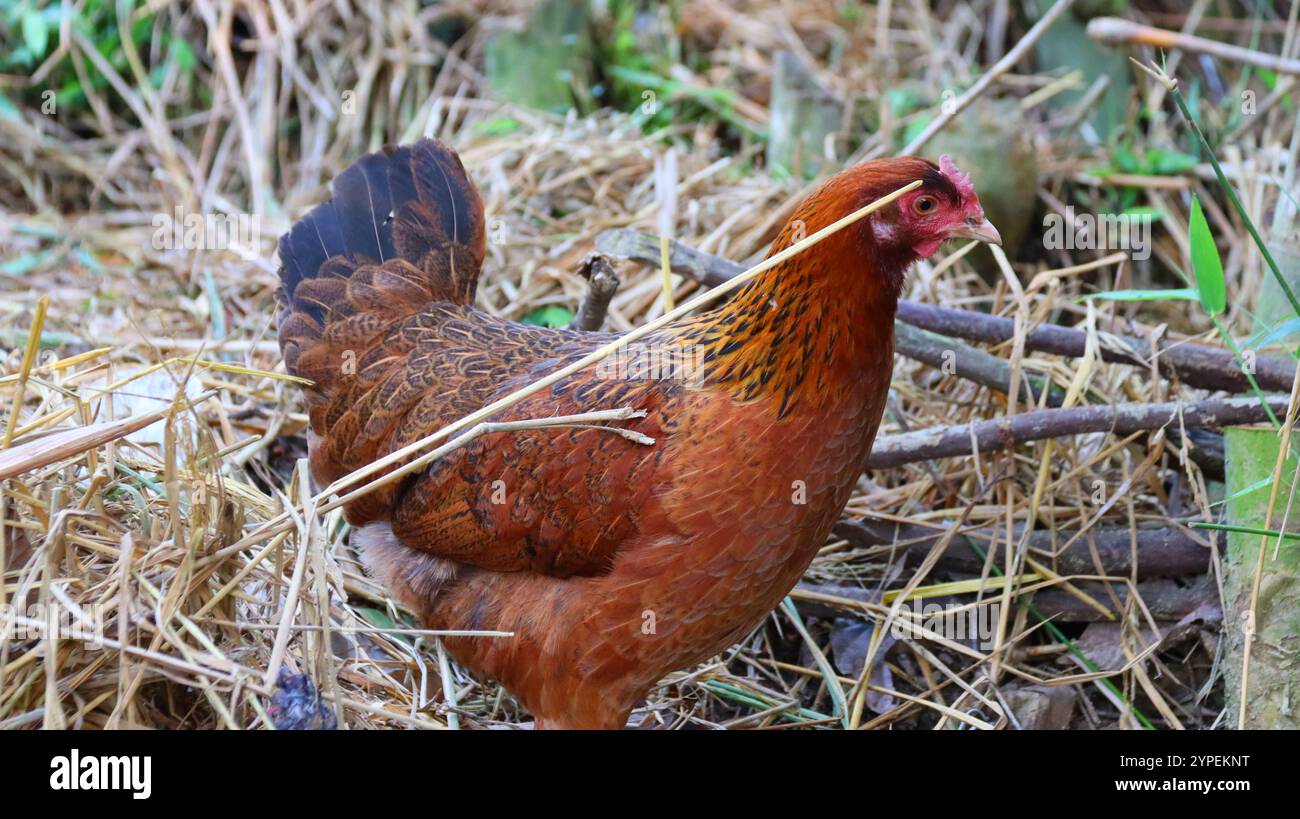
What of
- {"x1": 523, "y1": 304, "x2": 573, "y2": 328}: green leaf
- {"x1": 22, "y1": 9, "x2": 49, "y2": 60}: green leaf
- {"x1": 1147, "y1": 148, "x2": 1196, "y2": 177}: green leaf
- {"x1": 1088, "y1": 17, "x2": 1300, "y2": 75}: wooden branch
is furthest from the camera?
{"x1": 22, "y1": 9, "x2": 49, "y2": 60}: green leaf

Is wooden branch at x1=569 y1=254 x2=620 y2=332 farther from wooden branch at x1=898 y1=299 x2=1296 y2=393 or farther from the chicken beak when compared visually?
the chicken beak

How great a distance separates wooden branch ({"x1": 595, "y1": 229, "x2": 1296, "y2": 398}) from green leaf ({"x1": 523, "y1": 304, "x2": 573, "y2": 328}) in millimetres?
881

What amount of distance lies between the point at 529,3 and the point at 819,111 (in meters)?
1.81

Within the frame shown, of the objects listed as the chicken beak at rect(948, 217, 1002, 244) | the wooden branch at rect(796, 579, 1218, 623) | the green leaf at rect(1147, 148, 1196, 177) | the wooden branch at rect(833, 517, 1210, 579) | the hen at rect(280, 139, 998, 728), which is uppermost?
the green leaf at rect(1147, 148, 1196, 177)

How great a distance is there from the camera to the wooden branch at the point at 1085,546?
357 centimetres

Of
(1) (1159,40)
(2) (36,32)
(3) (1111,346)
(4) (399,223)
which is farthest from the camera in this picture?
(2) (36,32)

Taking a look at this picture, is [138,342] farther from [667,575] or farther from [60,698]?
[667,575]

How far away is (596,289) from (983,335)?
4.14 ft

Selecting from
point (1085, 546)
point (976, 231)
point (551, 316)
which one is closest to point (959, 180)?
point (976, 231)

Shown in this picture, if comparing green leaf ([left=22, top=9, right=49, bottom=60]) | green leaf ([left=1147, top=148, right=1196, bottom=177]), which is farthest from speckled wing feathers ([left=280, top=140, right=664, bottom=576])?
green leaf ([left=1147, top=148, right=1196, bottom=177])

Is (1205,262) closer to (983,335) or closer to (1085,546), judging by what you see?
(983,335)

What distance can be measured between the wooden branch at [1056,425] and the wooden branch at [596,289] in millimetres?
972

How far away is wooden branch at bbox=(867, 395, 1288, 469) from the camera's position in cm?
333

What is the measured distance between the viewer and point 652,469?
2824 mm
